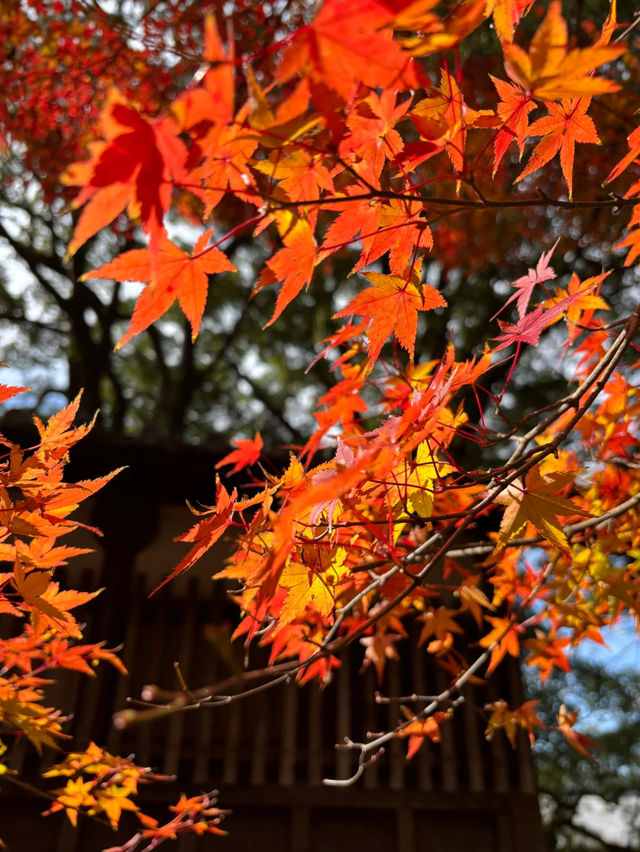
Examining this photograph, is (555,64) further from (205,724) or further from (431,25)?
(205,724)

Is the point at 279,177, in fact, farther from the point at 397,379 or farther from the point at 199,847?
the point at 199,847

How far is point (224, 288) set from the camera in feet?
31.9

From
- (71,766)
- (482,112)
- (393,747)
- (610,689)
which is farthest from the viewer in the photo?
(610,689)

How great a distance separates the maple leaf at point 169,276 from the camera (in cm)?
83

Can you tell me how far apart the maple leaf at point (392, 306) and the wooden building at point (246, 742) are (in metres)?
2.39

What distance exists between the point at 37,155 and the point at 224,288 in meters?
3.25

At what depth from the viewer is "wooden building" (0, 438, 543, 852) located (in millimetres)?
3467

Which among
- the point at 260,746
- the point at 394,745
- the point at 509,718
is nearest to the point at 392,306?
the point at 509,718

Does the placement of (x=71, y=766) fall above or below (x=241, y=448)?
below

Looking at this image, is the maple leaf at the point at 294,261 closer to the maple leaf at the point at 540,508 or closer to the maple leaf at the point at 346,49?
the maple leaf at the point at 346,49

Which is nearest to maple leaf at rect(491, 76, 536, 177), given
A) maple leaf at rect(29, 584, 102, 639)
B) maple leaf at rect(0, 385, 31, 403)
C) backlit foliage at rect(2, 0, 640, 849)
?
backlit foliage at rect(2, 0, 640, 849)

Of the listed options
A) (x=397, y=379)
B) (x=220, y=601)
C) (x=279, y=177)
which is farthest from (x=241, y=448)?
(x=220, y=601)

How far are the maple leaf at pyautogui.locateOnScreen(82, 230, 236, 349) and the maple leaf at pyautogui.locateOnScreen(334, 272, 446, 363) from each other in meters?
0.33

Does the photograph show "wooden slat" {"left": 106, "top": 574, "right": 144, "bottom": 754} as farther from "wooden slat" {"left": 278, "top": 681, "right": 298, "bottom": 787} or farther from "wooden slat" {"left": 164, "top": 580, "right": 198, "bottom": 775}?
"wooden slat" {"left": 278, "top": 681, "right": 298, "bottom": 787}
